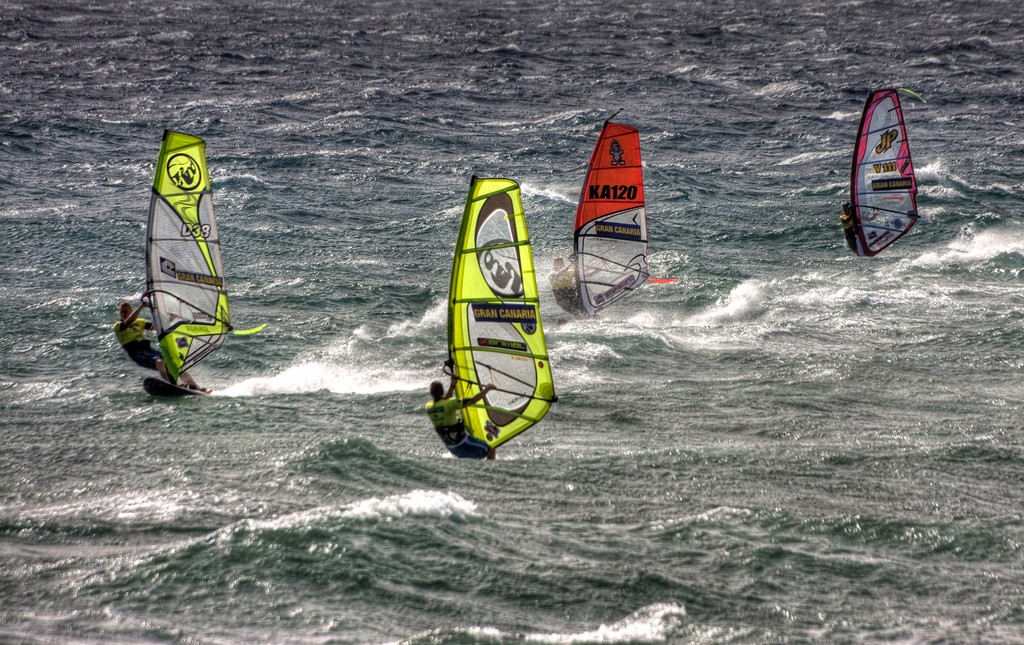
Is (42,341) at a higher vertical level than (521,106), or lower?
lower

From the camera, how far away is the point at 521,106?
50781 mm

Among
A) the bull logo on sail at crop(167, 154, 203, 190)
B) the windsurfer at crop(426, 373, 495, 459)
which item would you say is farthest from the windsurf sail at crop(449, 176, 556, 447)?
the bull logo on sail at crop(167, 154, 203, 190)

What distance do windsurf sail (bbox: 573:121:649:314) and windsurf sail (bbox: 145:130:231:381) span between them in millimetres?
7526

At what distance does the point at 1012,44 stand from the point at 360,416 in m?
62.1

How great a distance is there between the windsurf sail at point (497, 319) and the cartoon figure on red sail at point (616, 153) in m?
7.69

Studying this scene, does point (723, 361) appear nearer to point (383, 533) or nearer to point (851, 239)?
point (851, 239)

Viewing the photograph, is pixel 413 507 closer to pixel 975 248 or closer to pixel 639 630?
pixel 639 630

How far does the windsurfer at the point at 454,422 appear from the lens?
1459 centimetres

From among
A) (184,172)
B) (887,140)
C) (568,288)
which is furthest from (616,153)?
(184,172)

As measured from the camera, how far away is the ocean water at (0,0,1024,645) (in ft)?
42.2

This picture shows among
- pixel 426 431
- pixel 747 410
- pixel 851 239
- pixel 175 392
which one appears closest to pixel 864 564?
pixel 747 410

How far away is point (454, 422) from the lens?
48.6ft

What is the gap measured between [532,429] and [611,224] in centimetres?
590

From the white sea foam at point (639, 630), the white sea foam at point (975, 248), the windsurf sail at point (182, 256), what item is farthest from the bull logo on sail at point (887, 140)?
the white sea foam at point (639, 630)
